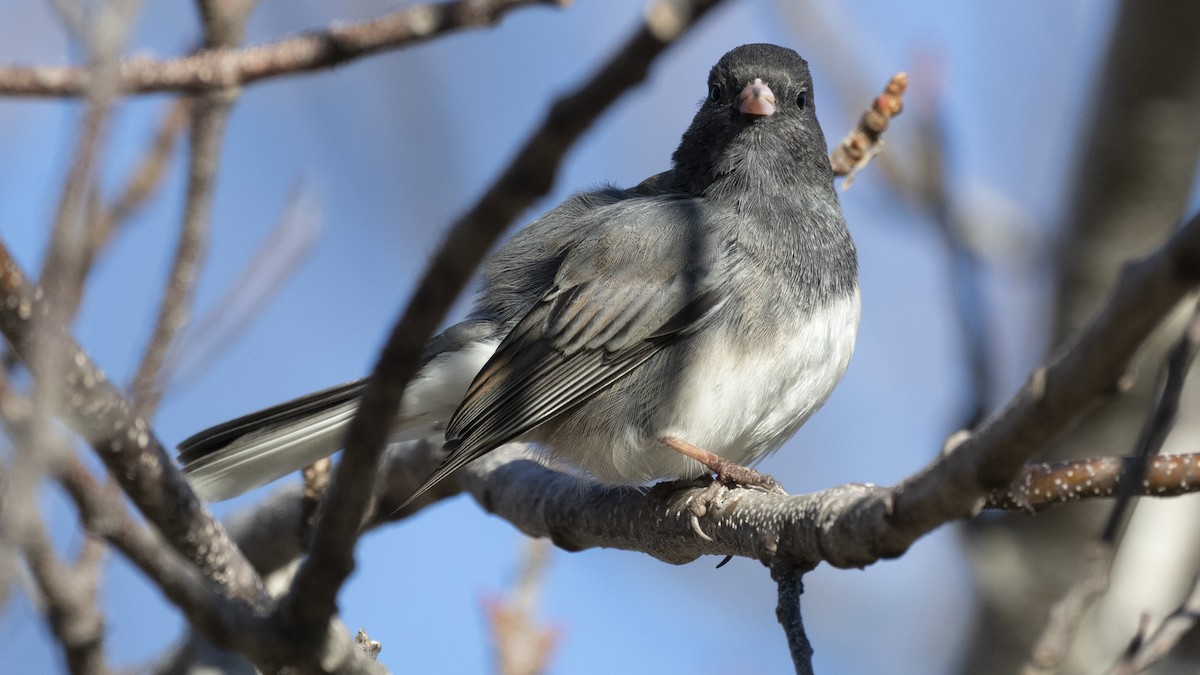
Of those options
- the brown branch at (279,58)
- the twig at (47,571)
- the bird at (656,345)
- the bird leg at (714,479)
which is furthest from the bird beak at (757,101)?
the twig at (47,571)

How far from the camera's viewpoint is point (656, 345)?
8.48 feet

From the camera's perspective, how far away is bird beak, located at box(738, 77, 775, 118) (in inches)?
107

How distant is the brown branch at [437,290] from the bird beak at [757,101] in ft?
5.75

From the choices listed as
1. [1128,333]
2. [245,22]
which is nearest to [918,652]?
[245,22]

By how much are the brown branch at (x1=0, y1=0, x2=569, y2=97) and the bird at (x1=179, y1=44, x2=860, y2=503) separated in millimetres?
1098

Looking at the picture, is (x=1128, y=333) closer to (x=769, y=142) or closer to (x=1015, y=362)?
(x=769, y=142)

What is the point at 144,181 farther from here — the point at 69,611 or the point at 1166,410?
the point at 1166,410

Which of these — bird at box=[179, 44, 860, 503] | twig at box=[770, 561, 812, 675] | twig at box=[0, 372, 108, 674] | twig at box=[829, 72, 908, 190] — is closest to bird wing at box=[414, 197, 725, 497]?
bird at box=[179, 44, 860, 503]

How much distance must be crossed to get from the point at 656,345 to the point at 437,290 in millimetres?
1560

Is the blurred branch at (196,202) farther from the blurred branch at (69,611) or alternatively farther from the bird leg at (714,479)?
the bird leg at (714,479)

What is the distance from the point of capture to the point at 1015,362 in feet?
14.4

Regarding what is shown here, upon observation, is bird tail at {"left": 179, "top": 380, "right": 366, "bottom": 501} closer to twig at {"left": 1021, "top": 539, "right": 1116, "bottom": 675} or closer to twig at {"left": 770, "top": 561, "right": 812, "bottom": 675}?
twig at {"left": 770, "top": 561, "right": 812, "bottom": 675}

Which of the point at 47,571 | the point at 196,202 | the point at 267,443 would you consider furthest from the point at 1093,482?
the point at 267,443

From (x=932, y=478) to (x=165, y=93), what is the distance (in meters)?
1.02
